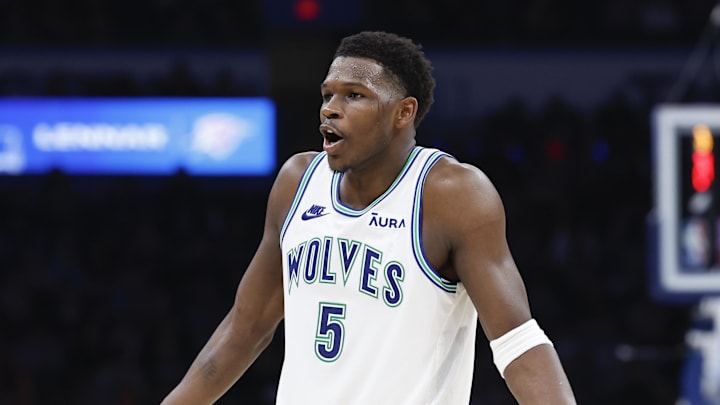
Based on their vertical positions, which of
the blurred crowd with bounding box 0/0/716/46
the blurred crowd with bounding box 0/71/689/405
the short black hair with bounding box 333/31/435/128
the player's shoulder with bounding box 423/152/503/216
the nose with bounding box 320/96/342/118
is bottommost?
the blurred crowd with bounding box 0/71/689/405

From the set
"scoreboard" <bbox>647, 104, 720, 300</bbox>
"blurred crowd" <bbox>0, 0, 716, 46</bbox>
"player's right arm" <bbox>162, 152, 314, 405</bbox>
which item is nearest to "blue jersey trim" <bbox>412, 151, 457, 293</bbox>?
"player's right arm" <bbox>162, 152, 314, 405</bbox>

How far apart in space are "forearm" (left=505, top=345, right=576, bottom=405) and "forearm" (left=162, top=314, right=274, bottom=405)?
31.4 inches

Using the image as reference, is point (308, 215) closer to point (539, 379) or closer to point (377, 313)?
point (377, 313)

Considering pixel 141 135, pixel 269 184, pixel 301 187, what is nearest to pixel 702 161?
pixel 269 184

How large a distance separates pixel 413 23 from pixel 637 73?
235cm

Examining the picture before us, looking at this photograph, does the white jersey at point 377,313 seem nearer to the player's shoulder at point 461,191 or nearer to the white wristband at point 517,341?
the player's shoulder at point 461,191

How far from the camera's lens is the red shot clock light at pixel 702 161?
730cm

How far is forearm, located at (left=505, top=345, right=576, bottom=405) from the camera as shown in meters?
2.53

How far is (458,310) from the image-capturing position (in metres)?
2.75

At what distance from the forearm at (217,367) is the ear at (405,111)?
0.72 meters

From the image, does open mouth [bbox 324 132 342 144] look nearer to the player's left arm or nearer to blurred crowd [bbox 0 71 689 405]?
the player's left arm

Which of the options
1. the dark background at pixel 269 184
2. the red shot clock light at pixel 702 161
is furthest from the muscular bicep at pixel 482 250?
the dark background at pixel 269 184

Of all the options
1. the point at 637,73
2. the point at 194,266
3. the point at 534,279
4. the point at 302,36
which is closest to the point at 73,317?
the point at 194,266

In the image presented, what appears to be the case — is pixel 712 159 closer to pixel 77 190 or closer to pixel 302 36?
pixel 302 36
